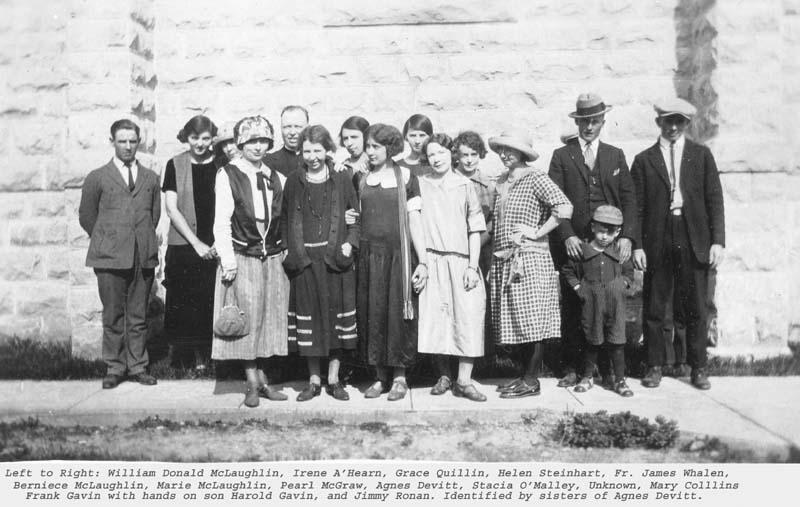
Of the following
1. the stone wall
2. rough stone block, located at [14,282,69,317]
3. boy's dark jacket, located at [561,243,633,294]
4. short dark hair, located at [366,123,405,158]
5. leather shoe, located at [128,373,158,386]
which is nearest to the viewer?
short dark hair, located at [366,123,405,158]

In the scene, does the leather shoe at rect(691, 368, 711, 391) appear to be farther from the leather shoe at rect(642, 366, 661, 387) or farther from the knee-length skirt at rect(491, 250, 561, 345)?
the knee-length skirt at rect(491, 250, 561, 345)

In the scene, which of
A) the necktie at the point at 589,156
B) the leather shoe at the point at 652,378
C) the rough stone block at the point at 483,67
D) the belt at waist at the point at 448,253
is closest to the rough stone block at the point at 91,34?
the rough stone block at the point at 483,67

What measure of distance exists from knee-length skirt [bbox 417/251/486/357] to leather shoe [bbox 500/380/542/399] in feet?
1.09

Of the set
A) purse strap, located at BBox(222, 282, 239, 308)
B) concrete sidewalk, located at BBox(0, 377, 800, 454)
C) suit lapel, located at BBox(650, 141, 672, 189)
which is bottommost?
concrete sidewalk, located at BBox(0, 377, 800, 454)

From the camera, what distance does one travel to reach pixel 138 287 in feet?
19.3

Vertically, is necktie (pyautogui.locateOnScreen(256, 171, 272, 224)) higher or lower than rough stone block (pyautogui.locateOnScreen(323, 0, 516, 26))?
lower

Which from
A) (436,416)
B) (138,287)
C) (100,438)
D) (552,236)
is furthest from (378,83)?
(100,438)

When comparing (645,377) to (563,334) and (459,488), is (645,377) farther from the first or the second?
(459,488)

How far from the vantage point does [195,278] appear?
612 cm

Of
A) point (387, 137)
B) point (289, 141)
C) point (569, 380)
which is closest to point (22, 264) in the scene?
point (289, 141)

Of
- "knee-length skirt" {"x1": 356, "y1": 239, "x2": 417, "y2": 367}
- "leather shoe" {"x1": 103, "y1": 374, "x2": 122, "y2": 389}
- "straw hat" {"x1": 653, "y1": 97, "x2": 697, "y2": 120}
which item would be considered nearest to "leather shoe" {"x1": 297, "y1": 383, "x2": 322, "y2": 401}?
"knee-length skirt" {"x1": 356, "y1": 239, "x2": 417, "y2": 367}

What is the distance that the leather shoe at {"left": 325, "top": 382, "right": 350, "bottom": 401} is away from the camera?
17.5ft

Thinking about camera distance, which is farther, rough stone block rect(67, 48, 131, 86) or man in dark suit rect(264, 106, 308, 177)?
rough stone block rect(67, 48, 131, 86)

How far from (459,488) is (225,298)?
203cm
